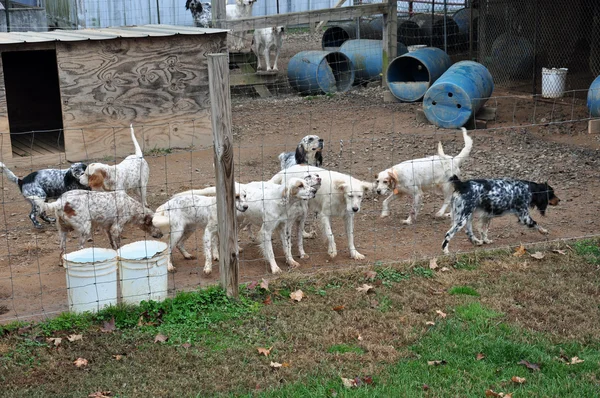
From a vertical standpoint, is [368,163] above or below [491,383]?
above

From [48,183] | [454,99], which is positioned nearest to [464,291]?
[48,183]

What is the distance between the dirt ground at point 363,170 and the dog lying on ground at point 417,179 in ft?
0.82

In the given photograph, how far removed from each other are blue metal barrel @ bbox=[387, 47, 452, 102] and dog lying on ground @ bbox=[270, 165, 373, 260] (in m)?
8.29

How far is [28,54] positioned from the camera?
1569cm

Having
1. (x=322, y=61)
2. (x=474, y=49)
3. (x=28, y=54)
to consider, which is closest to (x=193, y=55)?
(x=28, y=54)

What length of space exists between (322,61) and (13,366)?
13764mm

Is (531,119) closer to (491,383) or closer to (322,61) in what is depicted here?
(322,61)

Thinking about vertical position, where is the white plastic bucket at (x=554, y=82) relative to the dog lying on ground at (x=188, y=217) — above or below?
above

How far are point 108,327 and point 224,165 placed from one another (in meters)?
1.70

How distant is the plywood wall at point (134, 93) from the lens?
12469 mm

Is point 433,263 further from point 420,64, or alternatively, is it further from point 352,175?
point 420,64

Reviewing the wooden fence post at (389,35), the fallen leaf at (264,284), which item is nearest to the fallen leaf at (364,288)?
the fallen leaf at (264,284)

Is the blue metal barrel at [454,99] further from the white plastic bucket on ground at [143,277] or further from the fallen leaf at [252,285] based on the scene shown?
the white plastic bucket on ground at [143,277]

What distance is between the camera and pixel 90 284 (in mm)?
6535
